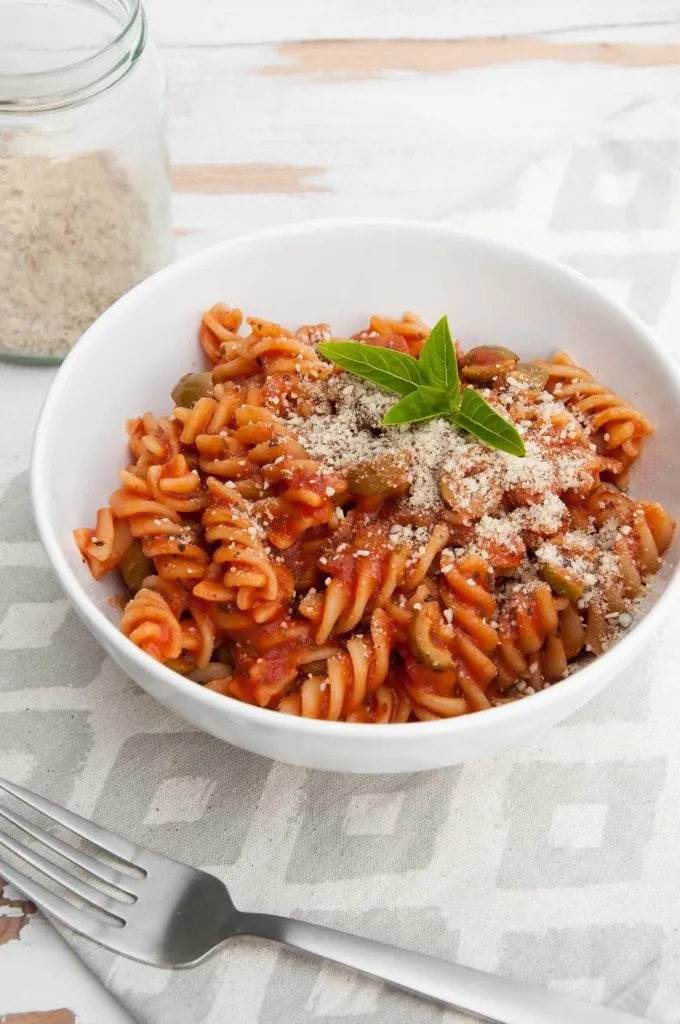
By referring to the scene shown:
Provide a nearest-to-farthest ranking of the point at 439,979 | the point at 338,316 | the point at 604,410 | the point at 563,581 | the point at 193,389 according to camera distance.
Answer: the point at 439,979 → the point at 563,581 → the point at 604,410 → the point at 193,389 → the point at 338,316

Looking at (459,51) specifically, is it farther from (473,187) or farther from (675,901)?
(675,901)

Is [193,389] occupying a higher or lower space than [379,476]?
lower

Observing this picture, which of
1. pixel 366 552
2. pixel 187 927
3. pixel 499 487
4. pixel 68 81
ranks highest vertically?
pixel 68 81

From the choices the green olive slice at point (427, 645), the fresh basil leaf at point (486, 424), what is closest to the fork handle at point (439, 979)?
the green olive slice at point (427, 645)

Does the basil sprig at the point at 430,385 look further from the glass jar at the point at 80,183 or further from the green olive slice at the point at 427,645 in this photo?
Result: the glass jar at the point at 80,183

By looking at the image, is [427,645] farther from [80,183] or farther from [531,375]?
[80,183]

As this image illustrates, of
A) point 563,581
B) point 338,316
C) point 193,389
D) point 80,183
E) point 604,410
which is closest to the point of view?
point 563,581

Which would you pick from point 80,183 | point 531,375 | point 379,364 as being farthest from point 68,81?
point 531,375
